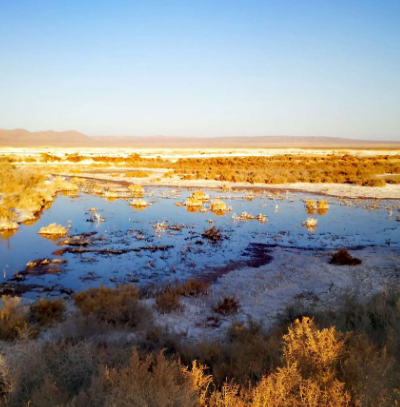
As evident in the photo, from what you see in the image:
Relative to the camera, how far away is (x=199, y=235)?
534 inches

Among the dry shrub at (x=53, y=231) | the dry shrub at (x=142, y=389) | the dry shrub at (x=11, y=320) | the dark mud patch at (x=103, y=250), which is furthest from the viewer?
the dry shrub at (x=53, y=231)

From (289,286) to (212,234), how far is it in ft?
16.6

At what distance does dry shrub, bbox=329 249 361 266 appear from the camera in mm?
10155

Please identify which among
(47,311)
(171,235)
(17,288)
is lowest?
(17,288)

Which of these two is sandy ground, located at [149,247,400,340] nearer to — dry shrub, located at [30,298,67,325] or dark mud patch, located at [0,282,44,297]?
dry shrub, located at [30,298,67,325]

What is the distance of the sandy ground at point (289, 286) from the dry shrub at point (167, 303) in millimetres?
180

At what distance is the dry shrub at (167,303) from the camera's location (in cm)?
724

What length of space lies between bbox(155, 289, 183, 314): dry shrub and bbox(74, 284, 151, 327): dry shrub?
0.39 metres

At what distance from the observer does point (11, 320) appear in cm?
588

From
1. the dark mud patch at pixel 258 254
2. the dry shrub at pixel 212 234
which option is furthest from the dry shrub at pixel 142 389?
the dry shrub at pixel 212 234

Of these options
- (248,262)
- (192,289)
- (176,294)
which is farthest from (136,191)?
(176,294)

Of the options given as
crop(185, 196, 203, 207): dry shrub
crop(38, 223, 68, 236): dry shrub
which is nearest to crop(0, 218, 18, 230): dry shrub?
crop(38, 223, 68, 236): dry shrub

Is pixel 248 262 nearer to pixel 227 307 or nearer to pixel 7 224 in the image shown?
pixel 227 307

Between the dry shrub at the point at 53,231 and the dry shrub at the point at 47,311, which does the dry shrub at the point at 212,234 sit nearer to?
the dry shrub at the point at 53,231
